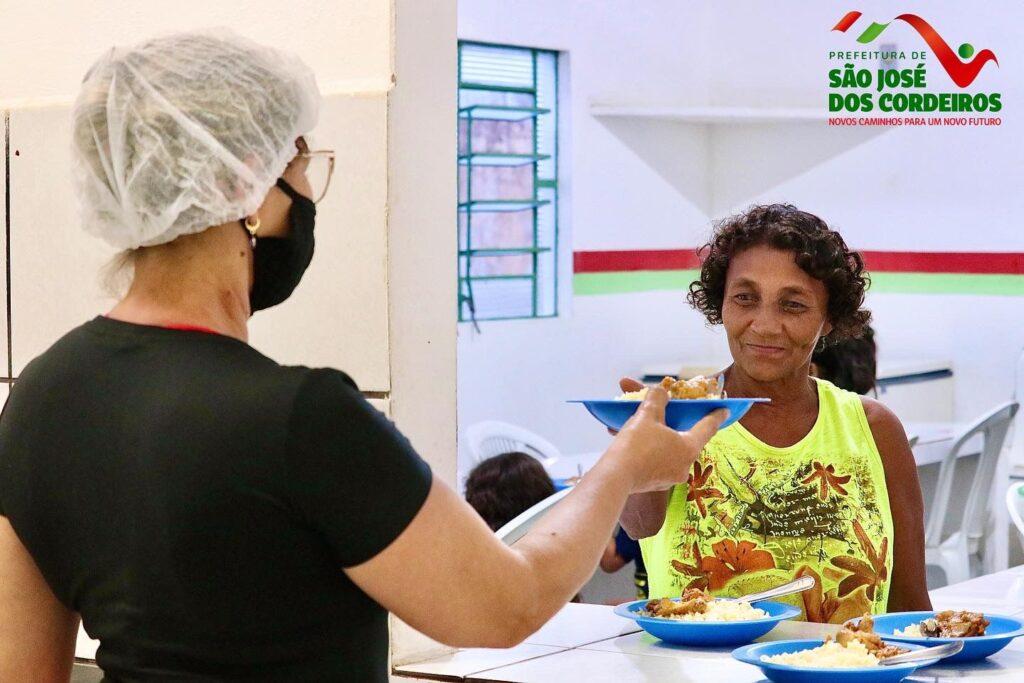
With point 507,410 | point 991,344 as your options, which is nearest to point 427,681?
point 507,410

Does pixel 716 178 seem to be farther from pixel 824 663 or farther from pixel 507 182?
pixel 824 663

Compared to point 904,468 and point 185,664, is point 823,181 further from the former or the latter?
point 185,664

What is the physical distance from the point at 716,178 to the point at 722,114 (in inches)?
20.6

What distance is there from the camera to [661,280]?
677cm

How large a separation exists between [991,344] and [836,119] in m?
1.28

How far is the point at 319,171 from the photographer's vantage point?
Result: 1316mm

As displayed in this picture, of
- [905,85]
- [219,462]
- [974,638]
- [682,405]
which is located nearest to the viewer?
[219,462]

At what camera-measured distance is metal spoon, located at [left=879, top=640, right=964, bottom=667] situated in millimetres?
1556

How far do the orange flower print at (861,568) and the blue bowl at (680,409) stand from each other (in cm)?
53

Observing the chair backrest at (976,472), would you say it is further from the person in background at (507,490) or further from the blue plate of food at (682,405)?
the blue plate of food at (682,405)

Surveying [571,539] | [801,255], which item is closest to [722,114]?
[801,255]

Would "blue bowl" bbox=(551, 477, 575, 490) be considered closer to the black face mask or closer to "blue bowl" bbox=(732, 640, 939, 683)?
"blue bowl" bbox=(732, 640, 939, 683)

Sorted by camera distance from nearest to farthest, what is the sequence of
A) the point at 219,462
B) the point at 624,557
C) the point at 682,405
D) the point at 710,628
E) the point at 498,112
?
the point at 219,462, the point at 682,405, the point at 710,628, the point at 624,557, the point at 498,112

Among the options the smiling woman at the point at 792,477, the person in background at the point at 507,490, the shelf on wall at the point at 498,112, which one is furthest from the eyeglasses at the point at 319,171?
the shelf on wall at the point at 498,112
